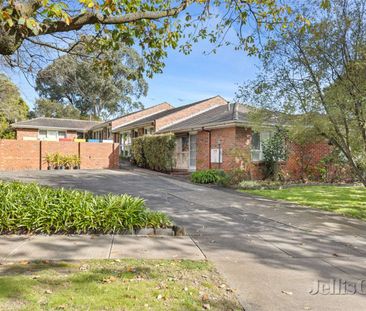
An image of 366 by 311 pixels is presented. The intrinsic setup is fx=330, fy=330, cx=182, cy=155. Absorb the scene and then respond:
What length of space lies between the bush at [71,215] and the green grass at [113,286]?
1651mm

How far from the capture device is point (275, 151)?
55.5ft

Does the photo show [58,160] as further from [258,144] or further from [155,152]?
[258,144]

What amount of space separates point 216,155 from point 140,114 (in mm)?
17572

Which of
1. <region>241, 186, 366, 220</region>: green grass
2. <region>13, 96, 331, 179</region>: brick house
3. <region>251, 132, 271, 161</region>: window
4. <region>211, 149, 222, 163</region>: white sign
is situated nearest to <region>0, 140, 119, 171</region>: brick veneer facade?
<region>13, 96, 331, 179</region>: brick house

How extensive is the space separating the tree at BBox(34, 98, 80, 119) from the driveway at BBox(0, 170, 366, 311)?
48.9 m

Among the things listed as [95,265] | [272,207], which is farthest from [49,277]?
[272,207]

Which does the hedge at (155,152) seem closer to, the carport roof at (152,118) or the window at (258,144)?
the carport roof at (152,118)

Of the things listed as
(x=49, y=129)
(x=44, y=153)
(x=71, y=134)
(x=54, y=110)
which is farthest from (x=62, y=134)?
(x=54, y=110)

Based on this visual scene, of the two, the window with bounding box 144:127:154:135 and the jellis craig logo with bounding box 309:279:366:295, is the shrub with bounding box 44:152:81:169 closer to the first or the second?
the window with bounding box 144:127:154:135

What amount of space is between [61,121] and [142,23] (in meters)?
34.7

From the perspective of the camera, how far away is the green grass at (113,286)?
11.7 feet

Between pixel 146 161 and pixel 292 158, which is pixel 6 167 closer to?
pixel 146 161

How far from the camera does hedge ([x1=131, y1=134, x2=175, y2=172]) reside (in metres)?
21.2

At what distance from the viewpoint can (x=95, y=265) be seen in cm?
476
